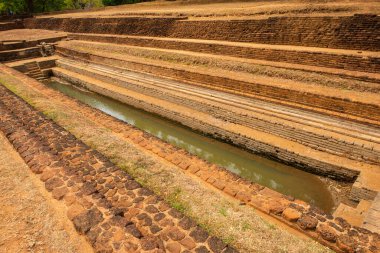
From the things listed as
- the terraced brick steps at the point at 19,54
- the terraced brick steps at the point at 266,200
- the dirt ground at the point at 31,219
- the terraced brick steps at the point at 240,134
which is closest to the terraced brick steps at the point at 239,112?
the terraced brick steps at the point at 240,134

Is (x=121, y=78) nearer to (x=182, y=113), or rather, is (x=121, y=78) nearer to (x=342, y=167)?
(x=182, y=113)

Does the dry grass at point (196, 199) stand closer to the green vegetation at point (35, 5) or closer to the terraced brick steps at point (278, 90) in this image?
the terraced brick steps at point (278, 90)

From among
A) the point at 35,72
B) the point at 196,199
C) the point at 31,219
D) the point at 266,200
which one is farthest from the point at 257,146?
the point at 35,72

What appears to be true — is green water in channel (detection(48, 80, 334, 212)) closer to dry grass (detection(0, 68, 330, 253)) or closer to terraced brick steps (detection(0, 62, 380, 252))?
terraced brick steps (detection(0, 62, 380, 252))

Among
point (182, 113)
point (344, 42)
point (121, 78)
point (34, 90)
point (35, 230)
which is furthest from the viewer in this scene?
point (121, 78)

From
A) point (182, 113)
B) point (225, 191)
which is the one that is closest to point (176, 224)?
point (225, 191)

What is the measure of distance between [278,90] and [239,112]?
1.19 meters

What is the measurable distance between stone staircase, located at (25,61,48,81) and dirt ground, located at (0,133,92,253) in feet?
38.7

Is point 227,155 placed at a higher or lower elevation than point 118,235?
lower

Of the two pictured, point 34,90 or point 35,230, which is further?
point 34,90

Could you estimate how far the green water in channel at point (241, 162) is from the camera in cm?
570

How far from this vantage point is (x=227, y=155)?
7129 mm

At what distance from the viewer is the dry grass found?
135 inches

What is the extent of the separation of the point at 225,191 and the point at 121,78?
314 inches
